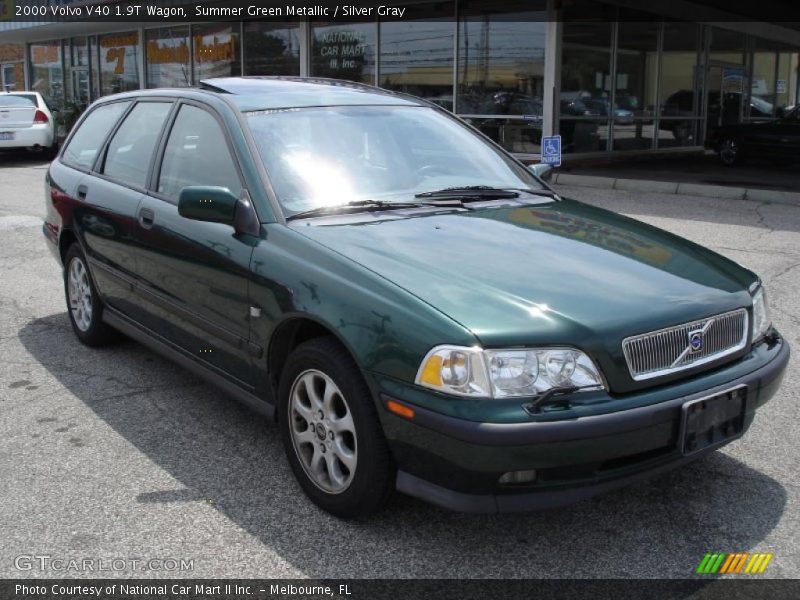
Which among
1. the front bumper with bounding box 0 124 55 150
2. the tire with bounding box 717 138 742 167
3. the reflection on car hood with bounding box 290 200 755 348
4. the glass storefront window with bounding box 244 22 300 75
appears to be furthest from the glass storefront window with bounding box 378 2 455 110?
the reflection on car hood with bounding box 290 200 755 348

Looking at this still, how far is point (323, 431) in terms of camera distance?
127 inches

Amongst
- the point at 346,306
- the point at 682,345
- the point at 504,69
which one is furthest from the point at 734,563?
the point at 504,69

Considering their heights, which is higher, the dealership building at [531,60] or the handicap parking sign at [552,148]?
the dealership building at [531,60]

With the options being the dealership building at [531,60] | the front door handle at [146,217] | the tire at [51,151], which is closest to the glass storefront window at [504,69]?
the dealership building at [531,60]

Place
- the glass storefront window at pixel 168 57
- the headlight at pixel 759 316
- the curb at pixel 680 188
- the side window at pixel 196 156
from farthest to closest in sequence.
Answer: the glass storefront window at pixel 168 57
the curb at pixel 680 188
the side window at pixel 196 156
the headlight at pixel 759 316

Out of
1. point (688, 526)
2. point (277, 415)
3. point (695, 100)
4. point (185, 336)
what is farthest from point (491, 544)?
point (695, 100)

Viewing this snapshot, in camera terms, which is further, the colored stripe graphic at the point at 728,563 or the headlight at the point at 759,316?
the headlight at the point at 759,316

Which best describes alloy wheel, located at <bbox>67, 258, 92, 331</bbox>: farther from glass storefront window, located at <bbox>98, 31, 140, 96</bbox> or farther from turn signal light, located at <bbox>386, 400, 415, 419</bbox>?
glass storefront window, located at <bbox>98, 31, 140, 96</bbox>

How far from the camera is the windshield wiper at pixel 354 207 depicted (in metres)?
3.58

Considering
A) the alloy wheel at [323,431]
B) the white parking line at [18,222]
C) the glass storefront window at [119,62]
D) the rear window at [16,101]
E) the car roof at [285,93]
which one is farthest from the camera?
the glass storefront window at [119,62]

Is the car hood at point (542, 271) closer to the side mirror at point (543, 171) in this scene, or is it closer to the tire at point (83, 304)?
the side mirror at point (543, 171)

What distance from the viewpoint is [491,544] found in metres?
3.09

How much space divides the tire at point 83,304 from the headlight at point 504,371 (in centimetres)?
314
